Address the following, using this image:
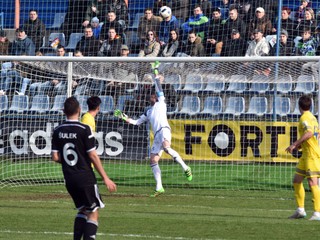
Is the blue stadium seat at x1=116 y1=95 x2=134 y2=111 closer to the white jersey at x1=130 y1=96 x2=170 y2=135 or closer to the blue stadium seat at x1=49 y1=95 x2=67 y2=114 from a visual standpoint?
the blue stadium seat at x1=49 y1=95 x2=67 y2=114

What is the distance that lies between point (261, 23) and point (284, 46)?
3.25 feet

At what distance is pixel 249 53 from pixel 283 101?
157 centimetres

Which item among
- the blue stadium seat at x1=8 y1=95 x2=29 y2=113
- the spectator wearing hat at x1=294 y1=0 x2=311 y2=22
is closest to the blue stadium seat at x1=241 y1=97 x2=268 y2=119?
the spectator wearing hat at x1=294 y1=0 x2=311 y2=22

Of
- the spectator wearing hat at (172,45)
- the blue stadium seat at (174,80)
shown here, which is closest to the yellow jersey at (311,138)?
the blue stadium seat at (174,80)

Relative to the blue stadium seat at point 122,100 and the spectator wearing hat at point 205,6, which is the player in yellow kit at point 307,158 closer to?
the blue stadium seat at point 122,100

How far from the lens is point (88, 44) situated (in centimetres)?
2350

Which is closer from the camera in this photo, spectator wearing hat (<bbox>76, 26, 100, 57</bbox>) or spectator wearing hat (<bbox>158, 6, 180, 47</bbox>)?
spectator wearing hat (<bbox>158, 6, 180, 47</bbox>)

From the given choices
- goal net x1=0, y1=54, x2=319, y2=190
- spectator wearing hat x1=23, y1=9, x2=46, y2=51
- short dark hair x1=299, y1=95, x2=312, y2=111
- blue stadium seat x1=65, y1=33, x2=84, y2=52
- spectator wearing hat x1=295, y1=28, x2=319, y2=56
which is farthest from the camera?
blue stadium seat x1=65, y1=33, x2=84, y2=52

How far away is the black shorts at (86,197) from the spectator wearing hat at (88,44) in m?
13.0

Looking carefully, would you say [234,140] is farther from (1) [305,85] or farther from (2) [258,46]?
(2) [258,46]

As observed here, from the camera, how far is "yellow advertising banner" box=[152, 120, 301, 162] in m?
20.2

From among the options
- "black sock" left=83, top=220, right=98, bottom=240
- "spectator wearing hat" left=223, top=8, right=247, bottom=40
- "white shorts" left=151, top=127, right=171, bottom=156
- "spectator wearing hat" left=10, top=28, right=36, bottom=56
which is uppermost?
"spectator wearing hat" left=223, top=8, right=247, bottom=40

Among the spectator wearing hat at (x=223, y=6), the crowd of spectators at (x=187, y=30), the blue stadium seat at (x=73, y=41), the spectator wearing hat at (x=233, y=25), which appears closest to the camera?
the crowd of spectators at (x=187, y=30)

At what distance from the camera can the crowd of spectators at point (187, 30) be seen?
21312 millimetres
